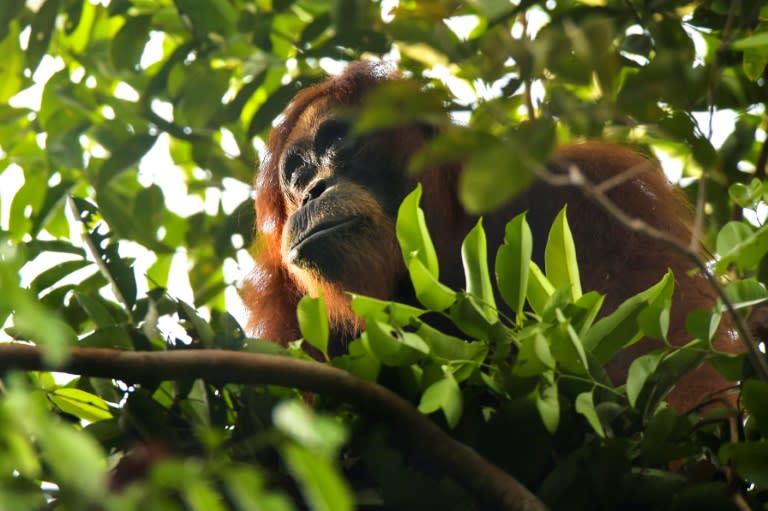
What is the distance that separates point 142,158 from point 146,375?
1523 mm

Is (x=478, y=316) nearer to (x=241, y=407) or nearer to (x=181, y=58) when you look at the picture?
(x=241, y=407)

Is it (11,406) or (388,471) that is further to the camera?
(388,471)

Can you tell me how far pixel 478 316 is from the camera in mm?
2543

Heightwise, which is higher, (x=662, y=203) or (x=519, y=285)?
(x=519, y=285)

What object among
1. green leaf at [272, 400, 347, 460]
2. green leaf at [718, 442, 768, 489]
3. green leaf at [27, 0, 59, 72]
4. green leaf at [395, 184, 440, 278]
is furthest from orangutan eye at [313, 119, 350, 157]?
green leaf at [272, 400, 347, 460]

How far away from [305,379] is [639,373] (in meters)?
0.89

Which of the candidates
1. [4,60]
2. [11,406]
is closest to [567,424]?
[11,406]

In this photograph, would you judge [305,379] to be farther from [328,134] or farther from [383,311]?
[328,134]

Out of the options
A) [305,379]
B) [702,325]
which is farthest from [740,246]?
[305,379]

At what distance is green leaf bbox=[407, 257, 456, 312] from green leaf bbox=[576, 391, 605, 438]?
0.41 meters

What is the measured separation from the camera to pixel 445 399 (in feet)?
7.68

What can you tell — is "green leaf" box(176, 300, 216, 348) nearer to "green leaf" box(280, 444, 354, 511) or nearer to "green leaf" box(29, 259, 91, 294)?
"green leaf" box(29, 259, 91, 294)

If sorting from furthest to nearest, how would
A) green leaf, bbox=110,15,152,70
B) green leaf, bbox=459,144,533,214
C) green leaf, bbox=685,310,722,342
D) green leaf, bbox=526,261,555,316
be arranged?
1. green leaf, bbox=110,15,152,70
2. green leaf, bbox=526,261,555,316
3. green leaf, bbox=685,310,722,342
4. green leaf, bbox=459,144,533,214

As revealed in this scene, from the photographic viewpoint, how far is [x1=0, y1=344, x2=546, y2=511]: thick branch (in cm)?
202
